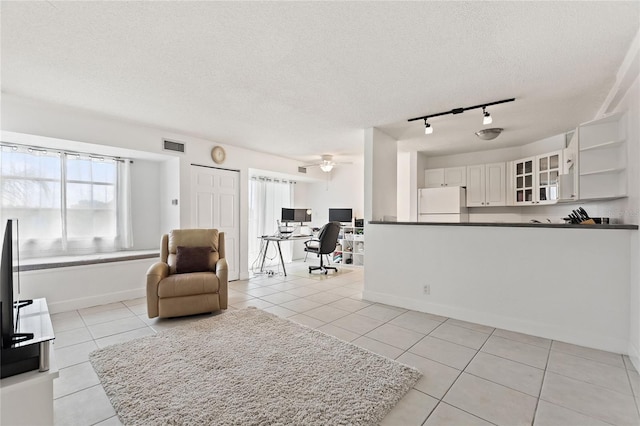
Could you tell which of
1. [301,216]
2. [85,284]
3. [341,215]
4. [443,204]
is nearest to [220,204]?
[301,216]

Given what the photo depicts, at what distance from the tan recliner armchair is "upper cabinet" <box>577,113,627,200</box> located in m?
4.01

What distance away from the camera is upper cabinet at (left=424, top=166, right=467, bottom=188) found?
17.2 feet

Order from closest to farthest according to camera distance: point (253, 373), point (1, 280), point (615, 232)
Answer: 1. point (1, 280)
2. point (253, 373)
3. point (615, 232)

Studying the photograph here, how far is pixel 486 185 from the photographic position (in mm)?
4988

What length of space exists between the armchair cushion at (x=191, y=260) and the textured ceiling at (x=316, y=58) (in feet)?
5.53

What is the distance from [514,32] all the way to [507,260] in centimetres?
216

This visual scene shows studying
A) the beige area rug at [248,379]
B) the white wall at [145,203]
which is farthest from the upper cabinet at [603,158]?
the white wall at [145,203]

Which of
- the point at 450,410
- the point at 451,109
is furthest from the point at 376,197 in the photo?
the point at 450,410

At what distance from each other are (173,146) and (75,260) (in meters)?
1.98

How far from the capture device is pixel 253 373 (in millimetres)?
2066

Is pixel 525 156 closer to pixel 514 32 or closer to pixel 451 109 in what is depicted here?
pixel 451 109

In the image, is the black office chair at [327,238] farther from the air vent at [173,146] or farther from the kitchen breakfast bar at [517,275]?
the air vent at [173,146]

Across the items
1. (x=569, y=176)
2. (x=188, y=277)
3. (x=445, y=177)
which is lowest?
(x=188, y=277)

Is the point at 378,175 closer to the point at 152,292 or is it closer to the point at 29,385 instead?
the point at 152,292
